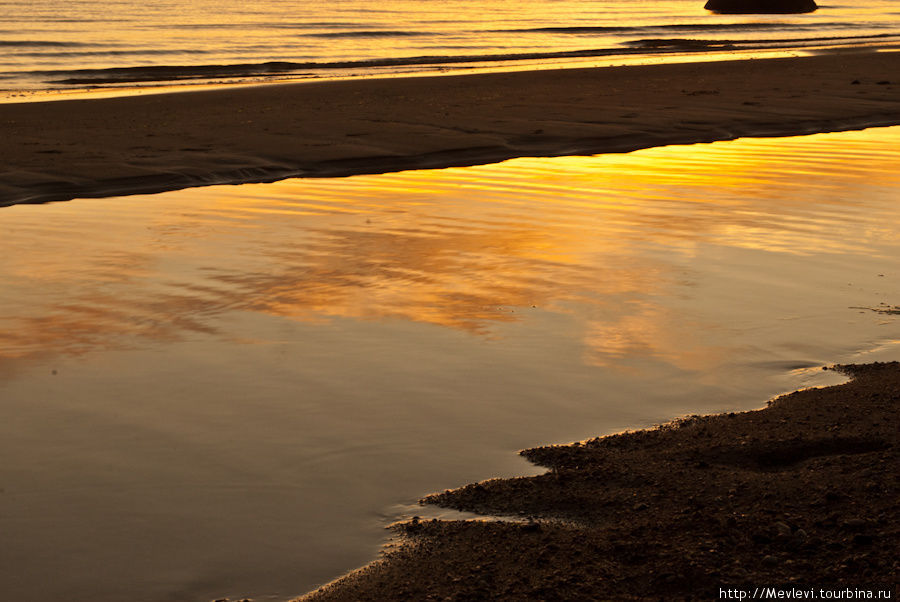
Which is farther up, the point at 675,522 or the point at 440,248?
the point at 440,248

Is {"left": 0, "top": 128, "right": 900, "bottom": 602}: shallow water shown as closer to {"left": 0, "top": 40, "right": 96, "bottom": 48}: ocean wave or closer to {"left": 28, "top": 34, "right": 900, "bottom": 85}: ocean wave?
{"left": 28, "top": 34, "right": 900, "bottom": 85}: ocean wave

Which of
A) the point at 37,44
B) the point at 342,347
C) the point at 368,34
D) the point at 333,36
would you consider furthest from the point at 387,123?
the point at 368,34

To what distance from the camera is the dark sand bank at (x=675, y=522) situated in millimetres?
3658

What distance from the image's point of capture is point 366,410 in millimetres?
5266

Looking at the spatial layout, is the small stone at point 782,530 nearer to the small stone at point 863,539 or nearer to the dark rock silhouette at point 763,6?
the small stone at point 863,539

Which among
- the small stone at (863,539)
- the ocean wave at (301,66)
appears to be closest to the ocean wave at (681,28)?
the ocean wave at (301,66)

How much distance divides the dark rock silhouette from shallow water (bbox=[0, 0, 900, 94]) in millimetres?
2055

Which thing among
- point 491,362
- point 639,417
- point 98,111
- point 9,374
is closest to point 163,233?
point 9,374

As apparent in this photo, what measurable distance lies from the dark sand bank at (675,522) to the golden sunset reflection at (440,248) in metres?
1.15

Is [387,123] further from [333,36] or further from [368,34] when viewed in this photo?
[368,34]

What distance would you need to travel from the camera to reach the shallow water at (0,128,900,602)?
4160mm

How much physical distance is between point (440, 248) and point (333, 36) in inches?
1546

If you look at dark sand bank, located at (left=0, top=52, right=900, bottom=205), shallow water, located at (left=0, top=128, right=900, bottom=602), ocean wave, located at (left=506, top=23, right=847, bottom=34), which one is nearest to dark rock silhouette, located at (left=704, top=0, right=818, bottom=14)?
ocean wave, located at (left=506, top=23, right=847, bottom=34)

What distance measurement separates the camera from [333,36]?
46.2m
